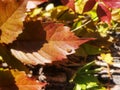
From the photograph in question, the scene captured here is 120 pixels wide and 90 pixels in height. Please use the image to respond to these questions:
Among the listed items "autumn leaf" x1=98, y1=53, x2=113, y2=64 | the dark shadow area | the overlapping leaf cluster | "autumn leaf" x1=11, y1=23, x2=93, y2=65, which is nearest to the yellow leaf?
"autumn leaf" x1=98, y1=53, x2=113, y2=64

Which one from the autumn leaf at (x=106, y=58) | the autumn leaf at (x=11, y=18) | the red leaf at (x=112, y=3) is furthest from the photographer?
the autumn leaf at (x=106, y=58)

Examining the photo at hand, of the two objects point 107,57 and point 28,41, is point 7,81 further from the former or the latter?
point 107,57

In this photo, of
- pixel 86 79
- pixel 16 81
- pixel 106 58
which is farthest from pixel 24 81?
pixel 106 58

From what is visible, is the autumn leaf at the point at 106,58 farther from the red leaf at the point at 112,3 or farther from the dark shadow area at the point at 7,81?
the dark shadow area at the point at 7,81

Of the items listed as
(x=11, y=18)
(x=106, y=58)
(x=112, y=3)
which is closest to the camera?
(x=11, y=18)

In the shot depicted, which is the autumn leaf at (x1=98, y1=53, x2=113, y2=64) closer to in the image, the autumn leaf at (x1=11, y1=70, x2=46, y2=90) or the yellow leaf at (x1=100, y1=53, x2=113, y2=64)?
the yellow leaf at (x1=100, y1=53, x2=113, y2=64)

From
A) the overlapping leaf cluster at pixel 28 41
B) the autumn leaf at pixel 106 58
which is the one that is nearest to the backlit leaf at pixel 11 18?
the overlapping leaf cluster at pixel 28 41

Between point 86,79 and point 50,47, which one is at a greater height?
point 50,47
